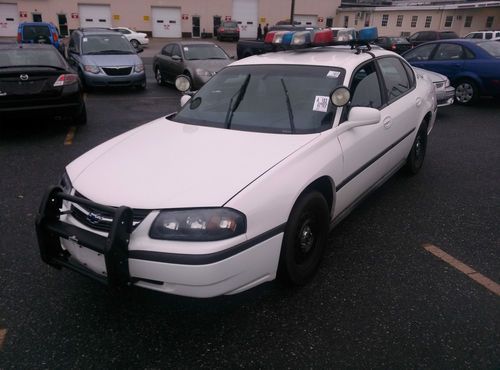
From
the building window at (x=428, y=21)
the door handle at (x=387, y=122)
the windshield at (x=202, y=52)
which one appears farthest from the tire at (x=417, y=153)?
the building window at (x=428, y=21)

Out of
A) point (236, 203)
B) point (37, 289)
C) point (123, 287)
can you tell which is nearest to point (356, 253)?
point (236, 203)

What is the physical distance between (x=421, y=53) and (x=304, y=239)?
9095 mm

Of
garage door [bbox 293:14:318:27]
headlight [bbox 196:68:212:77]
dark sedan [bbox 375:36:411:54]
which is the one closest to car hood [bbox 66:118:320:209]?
A: headlight [bbox 196:68:212:77]

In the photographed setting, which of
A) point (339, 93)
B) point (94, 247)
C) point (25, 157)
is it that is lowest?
point (25, 157)

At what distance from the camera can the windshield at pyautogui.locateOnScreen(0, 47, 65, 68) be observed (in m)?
6.62

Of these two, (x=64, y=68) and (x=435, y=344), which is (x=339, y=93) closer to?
(x=435, y=344)

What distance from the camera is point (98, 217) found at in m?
2.38

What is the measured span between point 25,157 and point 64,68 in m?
1.95

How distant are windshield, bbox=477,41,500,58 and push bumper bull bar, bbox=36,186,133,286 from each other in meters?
9.61

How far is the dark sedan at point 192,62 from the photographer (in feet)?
34.4

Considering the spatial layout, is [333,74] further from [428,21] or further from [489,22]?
[428,21]

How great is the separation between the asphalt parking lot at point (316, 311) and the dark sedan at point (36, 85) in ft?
8.86

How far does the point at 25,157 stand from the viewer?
572 centimetres

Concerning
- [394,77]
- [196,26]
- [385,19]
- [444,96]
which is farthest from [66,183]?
[385,19]
